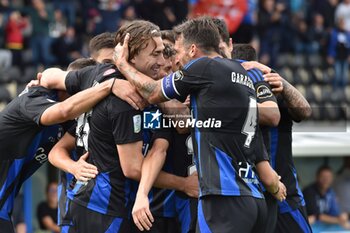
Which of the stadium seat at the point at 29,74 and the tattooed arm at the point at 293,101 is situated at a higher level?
the tattooed arm at the point at 293,101

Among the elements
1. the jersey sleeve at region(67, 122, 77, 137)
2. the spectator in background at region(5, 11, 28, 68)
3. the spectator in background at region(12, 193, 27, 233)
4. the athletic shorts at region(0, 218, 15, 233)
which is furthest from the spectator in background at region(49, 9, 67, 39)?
the athletic shorts at region(0, 218, 15, 233)

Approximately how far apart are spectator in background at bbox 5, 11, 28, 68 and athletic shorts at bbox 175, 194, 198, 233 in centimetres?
1044

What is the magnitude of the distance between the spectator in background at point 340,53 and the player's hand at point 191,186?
13.4 meters

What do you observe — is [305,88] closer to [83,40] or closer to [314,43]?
[314,43]

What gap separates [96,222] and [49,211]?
4.42 m

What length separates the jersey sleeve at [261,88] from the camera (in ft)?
20.9

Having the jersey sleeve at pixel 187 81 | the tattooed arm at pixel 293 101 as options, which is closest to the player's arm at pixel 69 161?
the jersey sleeve at pixel 187 81

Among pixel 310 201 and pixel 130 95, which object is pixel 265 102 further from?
pixel 310 201

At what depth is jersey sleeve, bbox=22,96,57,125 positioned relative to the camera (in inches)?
253

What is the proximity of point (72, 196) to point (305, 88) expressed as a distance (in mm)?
12853

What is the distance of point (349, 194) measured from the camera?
11.0 m

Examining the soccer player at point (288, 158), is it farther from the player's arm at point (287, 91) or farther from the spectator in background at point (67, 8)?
the spectator in background at point (67, 8)

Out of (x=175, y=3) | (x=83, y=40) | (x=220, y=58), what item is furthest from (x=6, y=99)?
(x=220, y=58)

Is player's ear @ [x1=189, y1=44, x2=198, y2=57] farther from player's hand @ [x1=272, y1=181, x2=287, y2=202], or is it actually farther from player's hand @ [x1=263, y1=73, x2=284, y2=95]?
player's hand @ [x1=272, y1=181, x2=287, y2=202]
